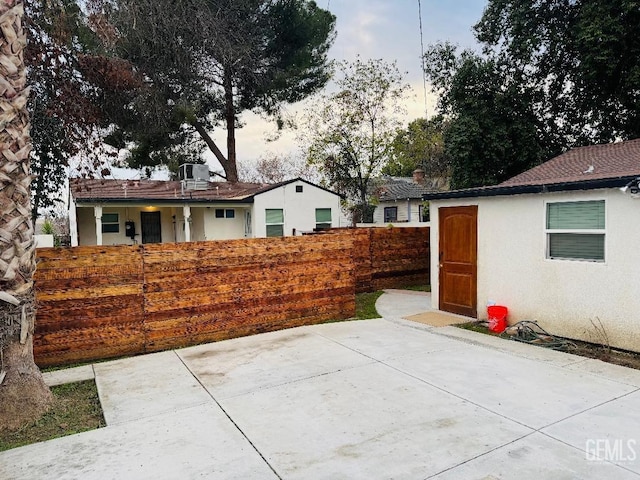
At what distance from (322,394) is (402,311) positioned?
172 inches

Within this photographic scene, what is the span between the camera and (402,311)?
26.8 ft

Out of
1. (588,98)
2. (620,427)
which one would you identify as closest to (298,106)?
(588,98)

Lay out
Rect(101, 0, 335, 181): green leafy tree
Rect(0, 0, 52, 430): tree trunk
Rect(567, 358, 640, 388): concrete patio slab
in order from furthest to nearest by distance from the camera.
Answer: Rect(101, 0, 335, 181): green leafy tree
Rect(567, 358, 640, 388): concrete patio slab
Rect(0, 0, 52, 430): tree trunk

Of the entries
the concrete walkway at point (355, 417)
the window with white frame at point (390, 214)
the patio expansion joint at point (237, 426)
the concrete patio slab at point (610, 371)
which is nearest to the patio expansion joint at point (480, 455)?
the concrete walkway at point (355, 417)

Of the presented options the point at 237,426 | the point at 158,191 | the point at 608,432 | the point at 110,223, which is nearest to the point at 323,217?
the point at 158,191

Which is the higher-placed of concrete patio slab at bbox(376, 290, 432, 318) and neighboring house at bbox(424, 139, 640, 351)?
neighboring house at bbox(424, 139, 640, 351)

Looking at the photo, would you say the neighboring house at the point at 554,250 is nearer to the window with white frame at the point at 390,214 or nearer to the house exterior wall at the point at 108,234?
the house exterior wall at the point at 108,234

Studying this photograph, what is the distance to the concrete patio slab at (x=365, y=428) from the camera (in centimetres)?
288

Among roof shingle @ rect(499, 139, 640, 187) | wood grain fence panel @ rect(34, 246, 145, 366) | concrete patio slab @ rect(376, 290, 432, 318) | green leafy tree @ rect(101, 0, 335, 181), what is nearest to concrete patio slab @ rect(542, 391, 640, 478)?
roof shingle @ rect(499, 139, 640, 187)

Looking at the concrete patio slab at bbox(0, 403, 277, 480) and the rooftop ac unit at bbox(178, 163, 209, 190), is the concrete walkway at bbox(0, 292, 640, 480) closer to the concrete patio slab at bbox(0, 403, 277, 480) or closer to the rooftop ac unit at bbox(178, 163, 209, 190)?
the concrete patio slab at bbox(0, 403, 277, 480)

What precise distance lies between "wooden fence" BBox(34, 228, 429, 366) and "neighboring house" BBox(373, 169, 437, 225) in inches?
638

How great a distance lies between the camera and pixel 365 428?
11.1 feet

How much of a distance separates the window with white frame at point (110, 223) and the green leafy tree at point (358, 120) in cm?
872

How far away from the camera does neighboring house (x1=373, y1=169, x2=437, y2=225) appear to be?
23891 mm
